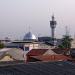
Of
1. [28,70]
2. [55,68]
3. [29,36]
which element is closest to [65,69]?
[55,68]

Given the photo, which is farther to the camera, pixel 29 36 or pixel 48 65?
pixel 29 36

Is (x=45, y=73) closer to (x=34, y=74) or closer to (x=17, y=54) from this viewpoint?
(x=34, y=74)

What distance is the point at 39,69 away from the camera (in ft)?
62.2

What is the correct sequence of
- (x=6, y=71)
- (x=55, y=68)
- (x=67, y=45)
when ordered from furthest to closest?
(x=67, y=45) → (x=55, y=68) → (x=6, y=71)

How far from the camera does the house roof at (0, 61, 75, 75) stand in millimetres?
17731

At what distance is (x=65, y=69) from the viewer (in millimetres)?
19500

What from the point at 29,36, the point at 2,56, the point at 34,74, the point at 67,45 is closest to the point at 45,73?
the point at 34,74

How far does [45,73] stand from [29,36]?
282ft

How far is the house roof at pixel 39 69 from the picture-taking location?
1773cm

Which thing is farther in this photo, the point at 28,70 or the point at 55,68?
the point at 55,68

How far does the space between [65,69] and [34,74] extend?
2.57 meters

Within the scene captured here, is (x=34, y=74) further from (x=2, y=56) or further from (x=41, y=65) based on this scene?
(x=2, y=56)

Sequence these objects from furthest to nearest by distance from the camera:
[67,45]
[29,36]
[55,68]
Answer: [29,36], [67,45], [55,68]

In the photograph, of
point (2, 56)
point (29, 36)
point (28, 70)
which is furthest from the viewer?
point (29, 36)
